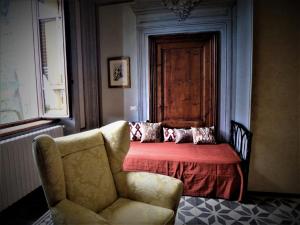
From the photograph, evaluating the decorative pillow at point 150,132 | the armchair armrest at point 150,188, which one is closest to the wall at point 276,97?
the decorative pillow at point 150,132

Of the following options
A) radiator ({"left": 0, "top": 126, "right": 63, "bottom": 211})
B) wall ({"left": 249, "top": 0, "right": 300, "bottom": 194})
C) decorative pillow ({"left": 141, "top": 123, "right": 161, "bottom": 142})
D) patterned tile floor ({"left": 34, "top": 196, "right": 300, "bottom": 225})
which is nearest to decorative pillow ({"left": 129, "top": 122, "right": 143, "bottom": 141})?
decorative pillow ({"left": 141, "top": 123, "right": 161, "bottom": 142})

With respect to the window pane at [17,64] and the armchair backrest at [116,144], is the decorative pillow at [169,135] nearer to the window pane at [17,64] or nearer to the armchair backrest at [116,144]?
the armchair backrest at [116,144]

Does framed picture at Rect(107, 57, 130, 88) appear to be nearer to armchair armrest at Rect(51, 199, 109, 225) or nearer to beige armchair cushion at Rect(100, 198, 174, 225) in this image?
beige armchair cushion at Rect(100, 198, 174, 225)

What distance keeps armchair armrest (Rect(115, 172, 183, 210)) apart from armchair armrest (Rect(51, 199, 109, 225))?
1.70ft

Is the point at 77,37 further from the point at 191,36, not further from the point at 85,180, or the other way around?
the point at 85,180

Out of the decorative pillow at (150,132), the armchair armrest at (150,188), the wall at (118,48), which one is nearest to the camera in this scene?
the armchair armrest at (150,188)

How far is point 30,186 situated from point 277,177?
2.88 metres

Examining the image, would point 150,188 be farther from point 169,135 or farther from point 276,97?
point 276,97

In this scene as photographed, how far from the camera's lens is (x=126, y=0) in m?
3.45

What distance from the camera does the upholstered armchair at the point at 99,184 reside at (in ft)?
4.69

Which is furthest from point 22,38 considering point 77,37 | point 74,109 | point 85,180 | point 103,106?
point 85,180

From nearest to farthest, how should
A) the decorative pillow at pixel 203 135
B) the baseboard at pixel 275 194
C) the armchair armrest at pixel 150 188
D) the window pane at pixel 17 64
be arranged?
the armchair armrest at pixel 150 188, the baseboard at pixel 275 194, the window pane at pixel 17 64, the decorative pillow at pixel 203 135

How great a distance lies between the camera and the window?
2811 millimetres

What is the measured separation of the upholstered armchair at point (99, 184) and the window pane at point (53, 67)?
1237mm
